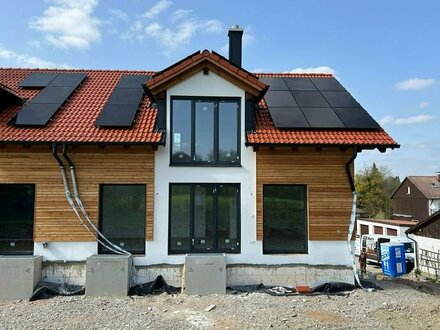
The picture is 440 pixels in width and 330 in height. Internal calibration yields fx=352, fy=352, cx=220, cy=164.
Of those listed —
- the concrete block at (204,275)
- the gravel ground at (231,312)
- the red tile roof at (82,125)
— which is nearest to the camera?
the gravel ground at (231,312)

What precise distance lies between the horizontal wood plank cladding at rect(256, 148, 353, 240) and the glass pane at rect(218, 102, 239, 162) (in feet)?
2.69

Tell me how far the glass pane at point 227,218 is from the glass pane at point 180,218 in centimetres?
93

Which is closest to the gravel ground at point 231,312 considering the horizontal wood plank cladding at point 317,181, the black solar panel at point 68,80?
the horizontal wood plank cladding at point 317,181

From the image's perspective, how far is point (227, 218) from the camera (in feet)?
33.7

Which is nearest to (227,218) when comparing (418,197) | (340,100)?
(340,100)

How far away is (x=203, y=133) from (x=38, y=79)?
7.23m

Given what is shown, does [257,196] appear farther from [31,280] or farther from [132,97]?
[31,280]

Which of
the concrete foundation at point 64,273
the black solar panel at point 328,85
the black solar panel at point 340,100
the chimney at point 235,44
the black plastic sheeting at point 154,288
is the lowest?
the black plastic sheeting at point 154,288

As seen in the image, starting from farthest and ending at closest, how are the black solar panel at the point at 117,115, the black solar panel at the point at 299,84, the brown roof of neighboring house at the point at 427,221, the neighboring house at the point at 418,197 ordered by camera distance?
1. the neighboring house at the point at 418,197
2. the brown roof of neighboring house at the point at 427,221
3. the black solar panel at the point at 299,84
4. the black solar panel at the point at 117,115

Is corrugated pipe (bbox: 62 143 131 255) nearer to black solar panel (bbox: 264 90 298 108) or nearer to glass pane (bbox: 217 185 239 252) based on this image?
glass pane (bbox: 217 185 239 252)

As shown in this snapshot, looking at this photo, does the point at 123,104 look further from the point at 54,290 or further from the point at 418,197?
the point at 418,197

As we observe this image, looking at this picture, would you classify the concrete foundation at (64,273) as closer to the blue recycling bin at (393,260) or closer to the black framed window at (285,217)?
the black framed window at (285,217)

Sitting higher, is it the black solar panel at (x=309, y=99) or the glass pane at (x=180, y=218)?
the black solar panel at (x=309, y=99)

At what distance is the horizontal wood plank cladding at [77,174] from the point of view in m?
9.95
